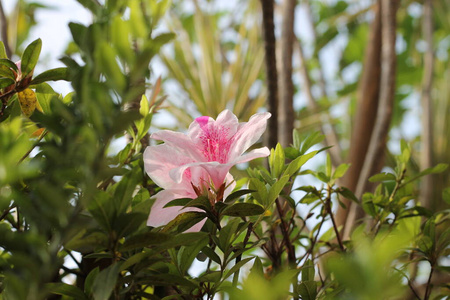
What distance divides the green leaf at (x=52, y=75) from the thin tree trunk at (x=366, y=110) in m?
0.83

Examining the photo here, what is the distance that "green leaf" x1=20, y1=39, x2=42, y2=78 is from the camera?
1.25 ft

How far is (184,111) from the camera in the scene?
2.38 metres

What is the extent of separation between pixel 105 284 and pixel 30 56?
213mm

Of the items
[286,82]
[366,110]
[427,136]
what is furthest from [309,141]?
[427,136]

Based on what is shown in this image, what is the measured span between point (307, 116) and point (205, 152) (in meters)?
1.86

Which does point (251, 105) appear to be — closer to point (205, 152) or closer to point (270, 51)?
point (270, 51)

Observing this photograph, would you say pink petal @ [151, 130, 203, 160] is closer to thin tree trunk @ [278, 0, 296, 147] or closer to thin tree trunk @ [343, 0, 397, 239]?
thin tree trunk @ [278, 0, 296, 147]

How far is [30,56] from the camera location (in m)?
0.38

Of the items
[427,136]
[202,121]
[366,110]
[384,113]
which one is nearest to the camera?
[202,121]

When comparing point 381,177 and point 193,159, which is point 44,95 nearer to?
point 193,159

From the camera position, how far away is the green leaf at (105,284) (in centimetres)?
24

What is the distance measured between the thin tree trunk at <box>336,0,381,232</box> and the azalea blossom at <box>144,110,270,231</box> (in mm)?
764

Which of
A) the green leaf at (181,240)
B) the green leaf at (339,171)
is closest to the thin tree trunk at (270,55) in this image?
the green leaf at (339,171)

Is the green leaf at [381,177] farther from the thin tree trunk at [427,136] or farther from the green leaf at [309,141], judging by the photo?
the thin tree trunk at [427,136]
